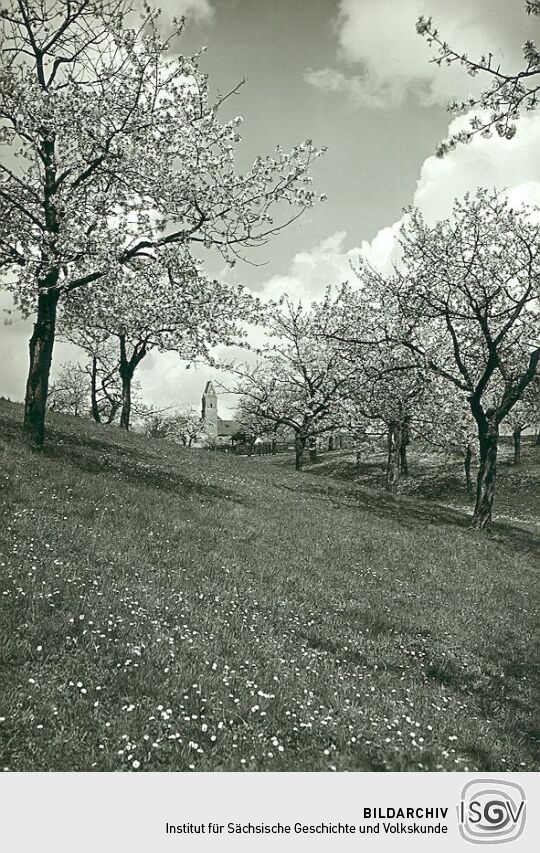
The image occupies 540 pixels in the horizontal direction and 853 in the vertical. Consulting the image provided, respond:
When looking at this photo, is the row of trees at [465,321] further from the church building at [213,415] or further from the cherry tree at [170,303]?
the church building at [213,415]

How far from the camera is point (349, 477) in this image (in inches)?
2266

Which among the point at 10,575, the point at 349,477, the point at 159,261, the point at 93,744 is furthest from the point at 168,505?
the point at 349,477

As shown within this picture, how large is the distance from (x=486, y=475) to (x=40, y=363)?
17.3 metres

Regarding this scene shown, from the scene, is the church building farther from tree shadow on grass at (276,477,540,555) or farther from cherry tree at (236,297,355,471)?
tree shadow on grass at (276,477,540,555)

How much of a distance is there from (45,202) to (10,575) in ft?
39.4

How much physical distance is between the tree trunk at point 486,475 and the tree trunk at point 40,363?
16.5 metres

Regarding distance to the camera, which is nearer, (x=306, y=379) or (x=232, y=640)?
(x=232, y=640)

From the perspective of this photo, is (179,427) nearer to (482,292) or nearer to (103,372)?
(103,372)

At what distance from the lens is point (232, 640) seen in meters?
7.13

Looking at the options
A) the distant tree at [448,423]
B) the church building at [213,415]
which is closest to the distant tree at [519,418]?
the distant tree at [448,423]
